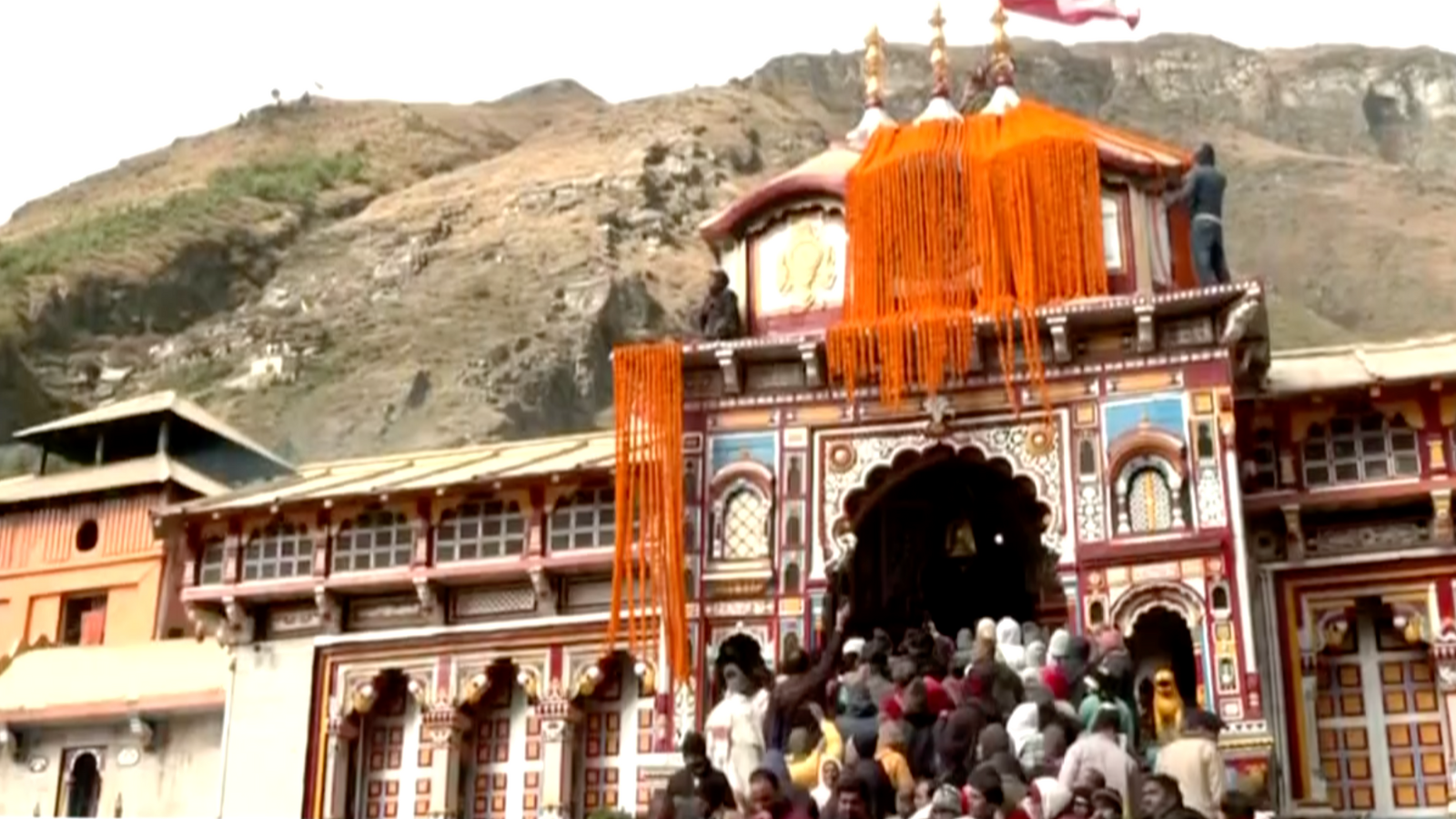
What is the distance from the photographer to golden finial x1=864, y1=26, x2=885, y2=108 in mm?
25062

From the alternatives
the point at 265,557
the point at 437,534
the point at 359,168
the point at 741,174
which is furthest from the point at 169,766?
the point at 359,168

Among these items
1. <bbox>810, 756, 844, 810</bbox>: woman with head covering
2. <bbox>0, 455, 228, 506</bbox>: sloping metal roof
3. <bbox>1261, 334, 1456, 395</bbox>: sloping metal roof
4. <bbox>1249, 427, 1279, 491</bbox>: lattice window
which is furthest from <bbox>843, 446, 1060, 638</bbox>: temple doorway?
<bbox>0, 455, 228, 506</bbox>: sloping metal roof

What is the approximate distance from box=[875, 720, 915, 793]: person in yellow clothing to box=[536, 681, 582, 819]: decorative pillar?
29.2 feet

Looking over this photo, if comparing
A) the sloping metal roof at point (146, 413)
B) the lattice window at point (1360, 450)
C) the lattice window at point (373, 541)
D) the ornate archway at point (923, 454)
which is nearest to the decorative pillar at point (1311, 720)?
the lattice window at point (1360, 450)

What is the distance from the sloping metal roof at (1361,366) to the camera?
21.6m

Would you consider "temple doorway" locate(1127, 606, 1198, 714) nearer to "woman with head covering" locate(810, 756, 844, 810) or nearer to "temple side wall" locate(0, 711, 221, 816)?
"woman with head covering" locate(810, 756, 844, 810)

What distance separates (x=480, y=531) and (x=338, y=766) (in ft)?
12.4

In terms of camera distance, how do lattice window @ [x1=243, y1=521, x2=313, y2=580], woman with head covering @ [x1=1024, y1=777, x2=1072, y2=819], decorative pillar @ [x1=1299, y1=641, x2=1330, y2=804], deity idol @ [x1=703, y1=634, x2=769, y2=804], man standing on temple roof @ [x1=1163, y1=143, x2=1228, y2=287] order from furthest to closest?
lattice window @ [x1=243, y1=521, x2=313, y2=580], man standing on temple roof @ [x1=1163, y1=143, x2=1228, y2=287], decorative pillar @ [x1=1299, y1=641, x2=1330, y2=804], deity idol @ [x1=703, y1=634, x2=769, y2=804], woman with head covering @ [x1=1024, y1=777, x2=1072, y2=819]

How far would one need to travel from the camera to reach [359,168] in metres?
98.3

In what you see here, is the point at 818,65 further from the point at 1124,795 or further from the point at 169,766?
the point at 1124,795

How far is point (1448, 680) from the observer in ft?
68.5

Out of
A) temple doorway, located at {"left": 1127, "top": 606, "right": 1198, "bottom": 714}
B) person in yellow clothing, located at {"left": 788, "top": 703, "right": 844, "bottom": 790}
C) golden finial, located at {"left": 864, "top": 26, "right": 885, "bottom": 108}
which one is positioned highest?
golden finial, located at {"left": 864, "top": 26, "right": 885, "bottom": 108}

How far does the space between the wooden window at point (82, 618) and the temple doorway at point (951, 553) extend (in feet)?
63.1

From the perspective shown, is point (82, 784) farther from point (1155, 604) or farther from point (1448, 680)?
point (1448, 680)
